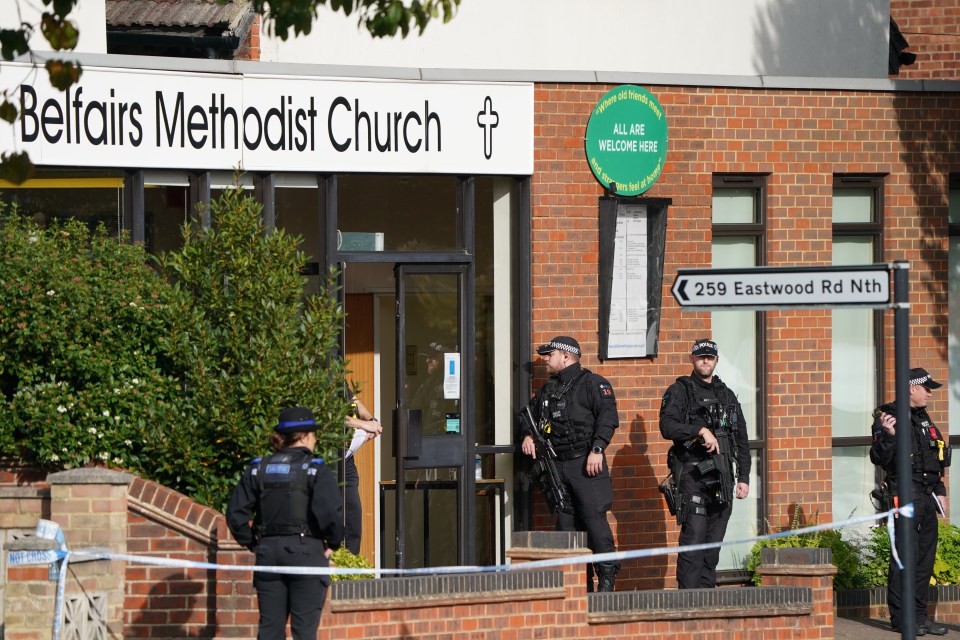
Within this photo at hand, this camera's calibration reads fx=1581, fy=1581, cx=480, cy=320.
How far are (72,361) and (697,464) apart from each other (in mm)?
4405

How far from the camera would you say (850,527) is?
1299 cm

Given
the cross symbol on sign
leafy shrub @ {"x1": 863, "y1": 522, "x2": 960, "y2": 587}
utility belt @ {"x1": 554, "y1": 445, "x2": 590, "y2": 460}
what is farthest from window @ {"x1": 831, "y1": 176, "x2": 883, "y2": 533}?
the cross symbol on sign

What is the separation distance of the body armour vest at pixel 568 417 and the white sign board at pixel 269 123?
182 cm

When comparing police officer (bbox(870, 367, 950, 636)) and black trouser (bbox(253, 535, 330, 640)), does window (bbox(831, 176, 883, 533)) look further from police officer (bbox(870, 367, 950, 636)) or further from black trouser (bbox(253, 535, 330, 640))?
black trouser (bbox(253, 535, 330, 640))

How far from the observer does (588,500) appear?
11516 millimetres

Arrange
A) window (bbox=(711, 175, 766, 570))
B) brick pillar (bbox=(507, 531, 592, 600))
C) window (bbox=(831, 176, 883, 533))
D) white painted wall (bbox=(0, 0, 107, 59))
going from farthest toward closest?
window (bbox=(831, 176, 883, 533))
window (bbox=(711, 175, 766, 570))
white painted wall (bbox=(0, 0, 107, 59))
brick pillar (bbox=(507, 531, 592, 600))

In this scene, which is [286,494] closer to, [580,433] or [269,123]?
[580,433]

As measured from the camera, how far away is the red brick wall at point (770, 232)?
1240 centimetres

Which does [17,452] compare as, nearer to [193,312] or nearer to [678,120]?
[193,312]

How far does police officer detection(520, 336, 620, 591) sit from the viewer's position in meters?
11.4

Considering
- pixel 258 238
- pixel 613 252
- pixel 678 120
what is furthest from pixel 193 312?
pixel 678 120

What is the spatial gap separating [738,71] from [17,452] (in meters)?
7.32

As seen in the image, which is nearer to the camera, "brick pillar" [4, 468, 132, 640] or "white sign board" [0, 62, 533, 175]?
"brick pillar" [4, 468, 132, 640]

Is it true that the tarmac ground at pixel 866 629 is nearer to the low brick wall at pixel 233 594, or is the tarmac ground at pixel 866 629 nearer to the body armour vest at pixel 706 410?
the low brick wall at pixel 233 594
